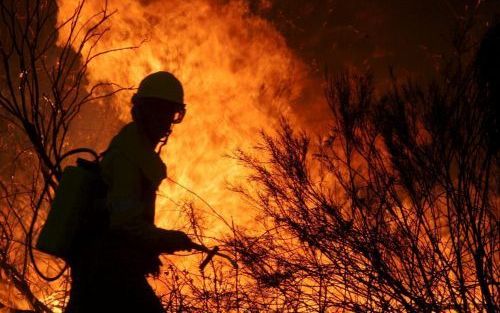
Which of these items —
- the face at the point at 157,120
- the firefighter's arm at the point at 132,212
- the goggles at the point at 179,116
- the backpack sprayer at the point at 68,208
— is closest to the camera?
the firefighter's arm at the point at 132,212

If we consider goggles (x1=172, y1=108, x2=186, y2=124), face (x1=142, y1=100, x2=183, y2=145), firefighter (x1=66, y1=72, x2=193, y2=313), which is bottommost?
firefighter (x1=66, y1=72, x2=193, y2=313)

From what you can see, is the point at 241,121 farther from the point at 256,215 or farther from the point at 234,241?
the point at 234,241

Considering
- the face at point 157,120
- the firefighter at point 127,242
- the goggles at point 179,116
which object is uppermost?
the goggles at point 179,116

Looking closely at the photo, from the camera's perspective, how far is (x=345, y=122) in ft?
23.5

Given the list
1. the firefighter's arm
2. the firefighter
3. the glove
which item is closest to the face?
the firefighter

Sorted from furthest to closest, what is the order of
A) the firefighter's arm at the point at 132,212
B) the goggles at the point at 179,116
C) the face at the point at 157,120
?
the goggles at the point at 179,116 < the face at the point at 157,120 < the firefighter's arm at the point at 132,212

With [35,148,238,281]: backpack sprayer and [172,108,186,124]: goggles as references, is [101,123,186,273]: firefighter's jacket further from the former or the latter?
[172,108,186,124]: goggles

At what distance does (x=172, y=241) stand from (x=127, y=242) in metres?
0.21

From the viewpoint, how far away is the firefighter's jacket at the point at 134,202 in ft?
7.20

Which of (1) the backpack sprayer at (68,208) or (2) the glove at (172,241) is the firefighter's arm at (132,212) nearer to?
(2) the glove at (172,241)

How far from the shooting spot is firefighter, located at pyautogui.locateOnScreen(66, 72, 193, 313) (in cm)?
223

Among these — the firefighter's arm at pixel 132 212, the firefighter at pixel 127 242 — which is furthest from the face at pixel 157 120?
the firefighter's arm at pixel 132 212

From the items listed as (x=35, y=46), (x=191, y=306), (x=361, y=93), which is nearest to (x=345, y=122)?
(x=361, y=93)

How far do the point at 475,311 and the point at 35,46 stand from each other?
6.01 m
